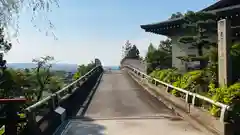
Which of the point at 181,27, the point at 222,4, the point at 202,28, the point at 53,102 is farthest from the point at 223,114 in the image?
the point at 181,27

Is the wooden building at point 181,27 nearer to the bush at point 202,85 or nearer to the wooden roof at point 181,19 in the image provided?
the wooden roof at point 181,19

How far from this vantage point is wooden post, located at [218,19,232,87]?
8602 mm

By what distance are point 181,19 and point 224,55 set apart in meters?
7.40

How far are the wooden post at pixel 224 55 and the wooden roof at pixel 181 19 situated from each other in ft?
12.6

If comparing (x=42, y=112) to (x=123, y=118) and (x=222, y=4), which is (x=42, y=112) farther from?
(x=222, y=4)

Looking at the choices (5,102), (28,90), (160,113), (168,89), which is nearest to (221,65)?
(160,113)

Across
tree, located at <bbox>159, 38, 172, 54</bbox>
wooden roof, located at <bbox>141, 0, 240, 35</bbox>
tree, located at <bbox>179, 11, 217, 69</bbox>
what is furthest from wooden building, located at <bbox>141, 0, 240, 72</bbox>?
tree, located at <bbox>159, 38, 172, 54</bbox>

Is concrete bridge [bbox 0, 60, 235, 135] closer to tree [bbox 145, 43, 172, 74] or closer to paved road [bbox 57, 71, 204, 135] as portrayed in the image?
paved road [bbox 57, 71, 204, 135]

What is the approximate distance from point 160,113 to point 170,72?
→ 13.7 feet

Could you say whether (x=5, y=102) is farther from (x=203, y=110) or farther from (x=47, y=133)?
(x=203, y=110)

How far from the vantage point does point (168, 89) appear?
40.2 feet

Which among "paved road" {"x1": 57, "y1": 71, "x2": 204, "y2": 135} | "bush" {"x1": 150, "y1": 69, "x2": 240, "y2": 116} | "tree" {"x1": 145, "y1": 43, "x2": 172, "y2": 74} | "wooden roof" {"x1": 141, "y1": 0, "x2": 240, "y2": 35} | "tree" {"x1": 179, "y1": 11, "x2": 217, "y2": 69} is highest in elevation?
"wooden roof" {"x1": 141, "y1": 0, "x2": 240, "y2": 35}

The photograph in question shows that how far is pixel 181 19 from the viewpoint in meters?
15.8

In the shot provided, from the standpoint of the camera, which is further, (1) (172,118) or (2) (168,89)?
(2) (168,89)
